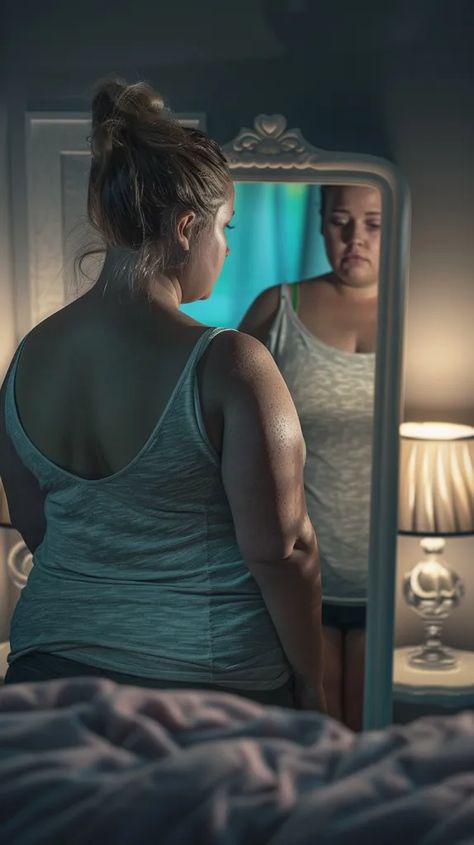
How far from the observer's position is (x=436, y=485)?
2.68 meters

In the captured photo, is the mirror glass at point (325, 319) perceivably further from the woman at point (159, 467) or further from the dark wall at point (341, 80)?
the woman at point (159, 467)

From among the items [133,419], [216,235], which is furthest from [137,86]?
[133,419]

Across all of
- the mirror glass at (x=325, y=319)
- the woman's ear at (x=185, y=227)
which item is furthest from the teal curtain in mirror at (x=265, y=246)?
the woman's ear at (x=185, y=227)

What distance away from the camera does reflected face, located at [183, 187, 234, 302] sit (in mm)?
1546

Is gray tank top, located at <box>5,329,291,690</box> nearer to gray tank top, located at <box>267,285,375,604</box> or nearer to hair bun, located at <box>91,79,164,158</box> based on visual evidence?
hair bun, located at <box>91,79,164,158</box>

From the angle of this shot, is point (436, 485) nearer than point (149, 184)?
No

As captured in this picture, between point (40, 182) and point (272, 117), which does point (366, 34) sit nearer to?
point (272, 117)

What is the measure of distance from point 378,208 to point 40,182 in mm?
799

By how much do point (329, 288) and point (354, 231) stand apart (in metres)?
0.14

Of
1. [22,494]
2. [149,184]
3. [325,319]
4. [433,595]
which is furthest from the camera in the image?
[433,595]

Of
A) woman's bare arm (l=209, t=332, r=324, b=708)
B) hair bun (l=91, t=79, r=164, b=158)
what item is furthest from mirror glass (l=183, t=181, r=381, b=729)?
woman's bare arm (l=209, t=332, r=324, b=708)

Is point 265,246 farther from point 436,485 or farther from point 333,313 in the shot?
point 436,485

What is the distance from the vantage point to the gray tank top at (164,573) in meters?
1.39

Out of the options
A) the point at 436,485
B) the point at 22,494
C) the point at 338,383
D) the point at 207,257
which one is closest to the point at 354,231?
the point at 338,383
